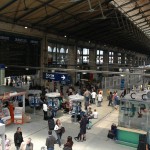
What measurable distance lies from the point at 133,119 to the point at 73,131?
3470 mm

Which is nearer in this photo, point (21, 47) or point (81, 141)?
→ point (81, 141)

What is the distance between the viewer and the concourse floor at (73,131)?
40.4 feet

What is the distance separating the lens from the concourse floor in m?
12.3

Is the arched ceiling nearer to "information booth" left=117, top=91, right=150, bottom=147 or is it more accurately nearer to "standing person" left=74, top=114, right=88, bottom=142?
"information booth" left=117, top=91, right=150, bottom=147

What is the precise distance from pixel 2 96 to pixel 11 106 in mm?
1533

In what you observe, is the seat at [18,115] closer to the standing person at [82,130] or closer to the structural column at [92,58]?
the standing person at [82,130]

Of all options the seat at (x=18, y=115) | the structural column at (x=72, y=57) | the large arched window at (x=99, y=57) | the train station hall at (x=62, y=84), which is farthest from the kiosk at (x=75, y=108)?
the large arched window at (x=99, y=57)

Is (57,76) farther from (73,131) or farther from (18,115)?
(73,131)

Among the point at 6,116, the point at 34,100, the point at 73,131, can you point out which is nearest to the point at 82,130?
the point at 73,131

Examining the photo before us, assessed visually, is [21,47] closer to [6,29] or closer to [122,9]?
[6,29]

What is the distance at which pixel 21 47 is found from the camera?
74.4ft

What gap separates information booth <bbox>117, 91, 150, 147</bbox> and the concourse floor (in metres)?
0.51

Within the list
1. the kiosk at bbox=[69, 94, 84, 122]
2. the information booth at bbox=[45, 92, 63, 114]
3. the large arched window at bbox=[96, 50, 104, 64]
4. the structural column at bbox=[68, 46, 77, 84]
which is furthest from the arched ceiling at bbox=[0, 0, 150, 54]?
the large arched window at bbox=[96, 50, 104, 64]

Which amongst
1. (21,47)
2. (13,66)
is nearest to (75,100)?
(13,66)
